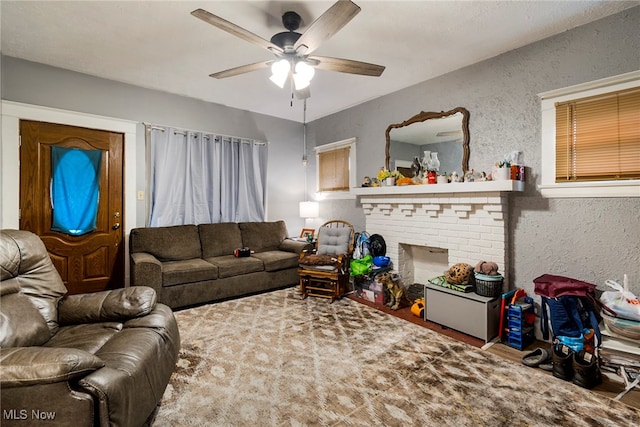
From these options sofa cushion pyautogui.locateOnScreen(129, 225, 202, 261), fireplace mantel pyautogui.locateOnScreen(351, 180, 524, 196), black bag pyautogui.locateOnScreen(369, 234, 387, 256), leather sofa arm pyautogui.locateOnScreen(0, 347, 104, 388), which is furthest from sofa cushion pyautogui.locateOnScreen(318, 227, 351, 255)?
leather sofa arm pyautogui.locateOnScreen(0, 347, 104, 388)

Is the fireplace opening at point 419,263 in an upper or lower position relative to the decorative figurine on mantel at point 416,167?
lower

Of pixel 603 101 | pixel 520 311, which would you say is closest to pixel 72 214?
pixel 520 311

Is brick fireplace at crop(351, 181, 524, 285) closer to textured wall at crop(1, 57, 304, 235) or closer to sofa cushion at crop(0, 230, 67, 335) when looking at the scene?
textured wall at crop(1, 57, 304, 235)

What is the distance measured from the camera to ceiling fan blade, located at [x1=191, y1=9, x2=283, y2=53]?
1.77 meters

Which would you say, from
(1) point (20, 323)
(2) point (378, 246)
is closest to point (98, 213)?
(1) point (20, 323)

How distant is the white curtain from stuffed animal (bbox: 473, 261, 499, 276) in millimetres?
3266

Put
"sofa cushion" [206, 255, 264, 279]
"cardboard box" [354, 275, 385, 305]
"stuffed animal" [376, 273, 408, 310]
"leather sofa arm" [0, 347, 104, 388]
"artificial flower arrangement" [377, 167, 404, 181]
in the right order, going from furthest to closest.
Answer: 1. "artificial flower arrangement" [377, 167, 404, 181]
2. "sofa cushion" [206, 255, 264, 279]
3. "cardboard box" [354, 275, 385, 305]
4. "stuffed animal" [376, 273, 408, 310]
5. "leather sofa arm" [0, 347, 104, 388]

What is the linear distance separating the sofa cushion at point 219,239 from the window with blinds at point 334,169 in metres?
1.65

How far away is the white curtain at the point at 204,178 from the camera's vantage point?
13.2 ft

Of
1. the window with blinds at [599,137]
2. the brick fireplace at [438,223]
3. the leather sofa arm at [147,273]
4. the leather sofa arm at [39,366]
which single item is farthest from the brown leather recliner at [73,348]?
the window with blinds at [599,137]

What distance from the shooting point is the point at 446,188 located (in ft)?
10.5

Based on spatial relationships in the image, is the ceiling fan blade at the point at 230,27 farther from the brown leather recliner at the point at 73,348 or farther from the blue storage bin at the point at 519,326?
the blue storage bin at the point at 519,326

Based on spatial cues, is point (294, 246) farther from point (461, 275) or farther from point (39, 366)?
point (39, 366)

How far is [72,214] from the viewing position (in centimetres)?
342
